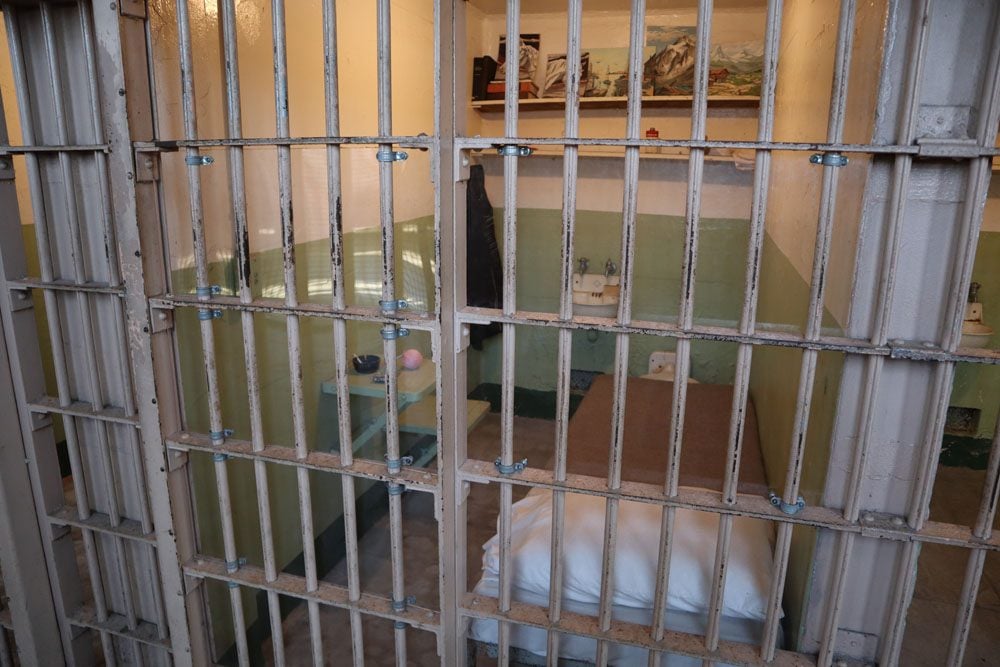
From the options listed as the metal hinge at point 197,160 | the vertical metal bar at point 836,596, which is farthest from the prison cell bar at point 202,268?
the vertical metal bar at point 836,596

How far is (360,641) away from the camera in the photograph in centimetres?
166

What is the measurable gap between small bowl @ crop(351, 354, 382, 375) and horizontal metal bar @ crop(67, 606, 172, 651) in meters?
1.32

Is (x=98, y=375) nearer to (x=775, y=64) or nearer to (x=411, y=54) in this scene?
(x=775, y=64)

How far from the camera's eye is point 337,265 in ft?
4.77

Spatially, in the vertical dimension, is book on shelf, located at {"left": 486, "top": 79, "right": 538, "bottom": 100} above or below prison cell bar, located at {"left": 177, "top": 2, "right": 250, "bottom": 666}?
above

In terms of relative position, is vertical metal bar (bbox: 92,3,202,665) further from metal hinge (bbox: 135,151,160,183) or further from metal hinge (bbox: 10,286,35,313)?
metal hinge (bbox: 10,286,35,313)

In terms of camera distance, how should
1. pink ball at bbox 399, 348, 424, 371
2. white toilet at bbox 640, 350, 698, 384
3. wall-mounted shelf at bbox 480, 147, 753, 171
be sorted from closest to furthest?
pink ball at bbox 399, 348, 424, 371, wall-mounted shelf at bbox 480, 147, 753, 171, white toilet at bbox 640, 350, 698, 384

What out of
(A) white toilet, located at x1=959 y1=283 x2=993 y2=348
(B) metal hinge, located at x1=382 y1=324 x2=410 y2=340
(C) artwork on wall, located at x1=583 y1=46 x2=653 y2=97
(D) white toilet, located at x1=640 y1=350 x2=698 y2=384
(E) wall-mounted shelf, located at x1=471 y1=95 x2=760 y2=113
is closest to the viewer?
(B) metal hinge, located at x1=382 y1=324 x2=410 y2=340

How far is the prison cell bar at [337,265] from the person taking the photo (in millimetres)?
1359

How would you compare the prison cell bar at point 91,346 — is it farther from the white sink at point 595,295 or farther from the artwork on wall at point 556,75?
the artwork on wall at point 556,75

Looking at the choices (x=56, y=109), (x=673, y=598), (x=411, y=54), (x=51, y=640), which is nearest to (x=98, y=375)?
(x=56, y=109)

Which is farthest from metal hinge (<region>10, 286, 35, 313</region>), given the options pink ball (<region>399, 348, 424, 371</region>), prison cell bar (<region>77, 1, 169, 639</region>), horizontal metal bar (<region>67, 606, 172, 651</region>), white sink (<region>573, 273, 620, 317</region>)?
white sink (<region>573, 273, 620, 317</region>)

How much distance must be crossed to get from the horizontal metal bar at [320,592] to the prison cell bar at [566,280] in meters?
0.32

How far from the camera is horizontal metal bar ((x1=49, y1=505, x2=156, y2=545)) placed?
183cm
